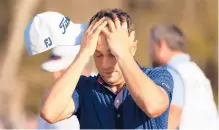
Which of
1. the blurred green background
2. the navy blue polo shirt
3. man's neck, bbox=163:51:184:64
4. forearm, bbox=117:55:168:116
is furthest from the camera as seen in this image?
the blurred green background

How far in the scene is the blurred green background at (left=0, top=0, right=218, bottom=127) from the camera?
8.74m

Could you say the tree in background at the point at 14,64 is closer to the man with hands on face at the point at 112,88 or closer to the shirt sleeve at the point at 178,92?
the shirt sleeve at the point at 178,92

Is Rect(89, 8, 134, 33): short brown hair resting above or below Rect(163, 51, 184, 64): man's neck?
above

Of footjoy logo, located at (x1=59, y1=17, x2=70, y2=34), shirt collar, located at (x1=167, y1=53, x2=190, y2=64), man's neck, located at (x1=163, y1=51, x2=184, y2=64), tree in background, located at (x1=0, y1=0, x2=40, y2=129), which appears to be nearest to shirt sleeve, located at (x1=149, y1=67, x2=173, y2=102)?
footjoy logo, located at (x1=59, y1=17, x2=70, y2=34)

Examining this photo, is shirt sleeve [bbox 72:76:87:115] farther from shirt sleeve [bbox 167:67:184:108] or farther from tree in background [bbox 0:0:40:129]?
tree in background [bbox 0:0:40:129]

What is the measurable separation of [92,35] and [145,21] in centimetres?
705

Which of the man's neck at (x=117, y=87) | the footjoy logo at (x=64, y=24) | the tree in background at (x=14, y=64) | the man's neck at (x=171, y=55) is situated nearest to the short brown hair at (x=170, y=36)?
the man's neck at (x=171, y=55)

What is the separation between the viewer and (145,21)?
957 centimetres

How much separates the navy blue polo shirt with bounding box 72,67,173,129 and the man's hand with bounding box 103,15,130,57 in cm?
15

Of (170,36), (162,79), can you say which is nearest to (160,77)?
(162,79)

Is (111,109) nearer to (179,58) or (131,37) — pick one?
(131,37)

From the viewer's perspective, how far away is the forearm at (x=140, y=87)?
246cm

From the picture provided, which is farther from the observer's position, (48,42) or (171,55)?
(171,55)

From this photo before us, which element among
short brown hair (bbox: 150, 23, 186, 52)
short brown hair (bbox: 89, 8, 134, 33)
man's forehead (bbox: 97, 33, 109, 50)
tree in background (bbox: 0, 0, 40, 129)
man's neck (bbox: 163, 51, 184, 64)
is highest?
short brown hair (bbox: 89, 8, 134, 33)
